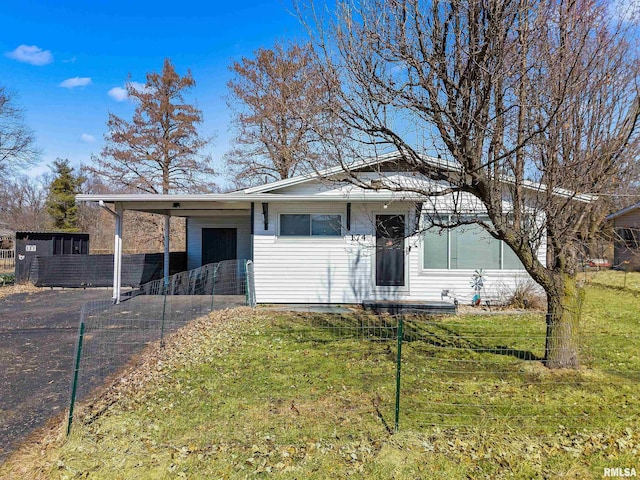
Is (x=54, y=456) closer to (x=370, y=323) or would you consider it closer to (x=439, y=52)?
(x=439, y=52)

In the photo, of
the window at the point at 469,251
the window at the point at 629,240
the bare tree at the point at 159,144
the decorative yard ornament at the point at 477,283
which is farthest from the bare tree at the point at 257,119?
the window at the point at 629,240

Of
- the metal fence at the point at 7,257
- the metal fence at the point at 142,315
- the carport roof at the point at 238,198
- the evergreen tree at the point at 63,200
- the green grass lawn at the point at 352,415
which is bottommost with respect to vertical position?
the green grass lawn at the point at 352,415

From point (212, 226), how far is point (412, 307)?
7.55 m

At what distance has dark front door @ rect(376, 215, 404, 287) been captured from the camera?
8898mm

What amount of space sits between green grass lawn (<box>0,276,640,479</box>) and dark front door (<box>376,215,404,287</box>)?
3.24 meters

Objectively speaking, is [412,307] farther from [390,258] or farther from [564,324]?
[564,324]

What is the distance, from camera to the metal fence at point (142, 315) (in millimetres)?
4426

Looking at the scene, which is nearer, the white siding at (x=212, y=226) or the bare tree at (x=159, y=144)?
the white siding at (x=212, y=226)

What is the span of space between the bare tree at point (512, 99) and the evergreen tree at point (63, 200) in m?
28.6

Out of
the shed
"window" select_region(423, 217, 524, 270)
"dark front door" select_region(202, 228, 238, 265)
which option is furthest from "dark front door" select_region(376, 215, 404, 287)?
the shed

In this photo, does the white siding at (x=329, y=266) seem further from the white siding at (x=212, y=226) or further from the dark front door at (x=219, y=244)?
the dark front door at (x=219, y=244)

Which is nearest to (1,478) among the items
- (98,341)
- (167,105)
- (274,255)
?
(98,341)

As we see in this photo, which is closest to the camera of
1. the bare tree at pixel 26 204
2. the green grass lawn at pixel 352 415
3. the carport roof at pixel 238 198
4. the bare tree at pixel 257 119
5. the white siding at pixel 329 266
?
the green grass lawn at pixel 352 415

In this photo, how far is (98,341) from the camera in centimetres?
566
